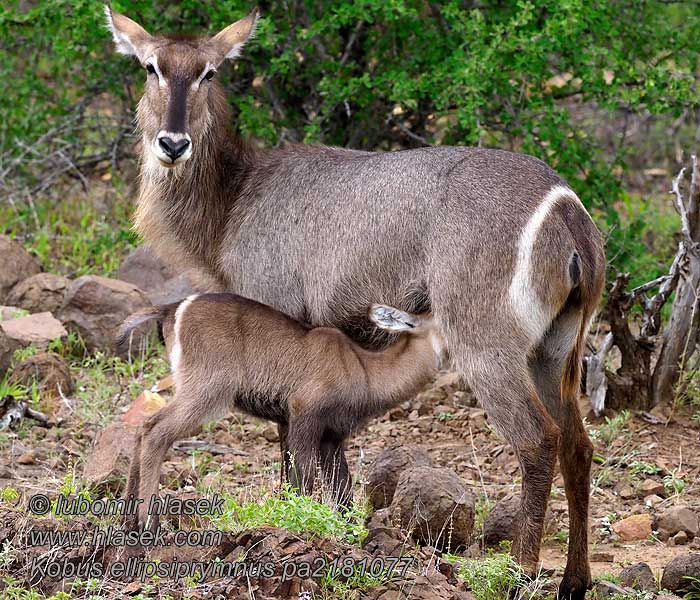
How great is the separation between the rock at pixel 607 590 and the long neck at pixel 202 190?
7.28ft

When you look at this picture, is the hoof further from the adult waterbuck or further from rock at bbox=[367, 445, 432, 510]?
rock at bbox=[367, 445, 432, 510]

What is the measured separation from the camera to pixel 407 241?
15.8 ft

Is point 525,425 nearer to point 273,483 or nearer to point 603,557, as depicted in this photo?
point 603,557

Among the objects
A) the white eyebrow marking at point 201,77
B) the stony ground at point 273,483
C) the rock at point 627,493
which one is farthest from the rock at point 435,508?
the white eyebrow marking at point 201,77

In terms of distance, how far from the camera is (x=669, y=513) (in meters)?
5.13

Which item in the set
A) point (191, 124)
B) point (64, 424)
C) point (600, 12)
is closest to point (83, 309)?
point (64, 424)

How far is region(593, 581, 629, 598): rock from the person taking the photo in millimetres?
4434

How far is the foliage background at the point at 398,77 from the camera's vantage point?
22.3 ft

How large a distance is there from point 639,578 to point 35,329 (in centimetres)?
379

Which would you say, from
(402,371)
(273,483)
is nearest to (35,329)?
(273,483)

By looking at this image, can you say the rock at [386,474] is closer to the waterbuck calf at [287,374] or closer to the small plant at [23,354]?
the waterbuck calf at [287,374]

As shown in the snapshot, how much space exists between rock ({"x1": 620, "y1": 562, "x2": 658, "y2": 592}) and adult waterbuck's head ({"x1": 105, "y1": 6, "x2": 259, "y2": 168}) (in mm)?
2508

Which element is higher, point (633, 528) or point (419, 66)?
point (419, 66)

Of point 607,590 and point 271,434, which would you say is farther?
point 271,434
